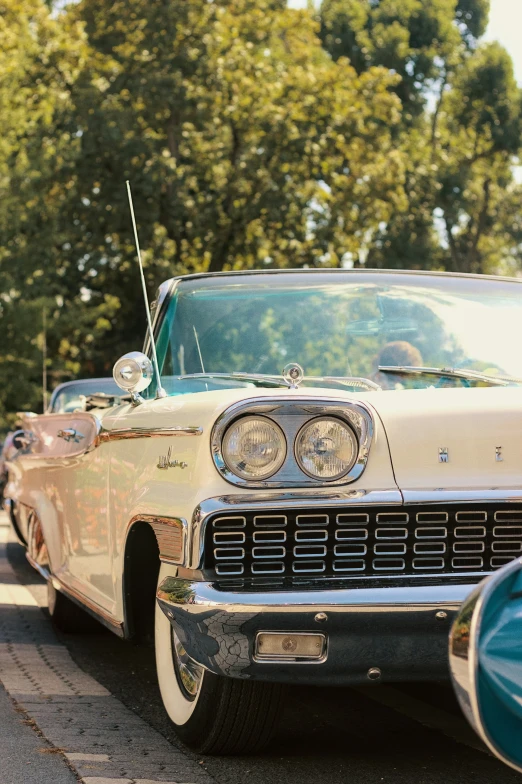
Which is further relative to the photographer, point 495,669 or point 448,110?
point 448,110

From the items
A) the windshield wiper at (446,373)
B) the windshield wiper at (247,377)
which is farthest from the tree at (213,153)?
the windshield wiper at (446,373)

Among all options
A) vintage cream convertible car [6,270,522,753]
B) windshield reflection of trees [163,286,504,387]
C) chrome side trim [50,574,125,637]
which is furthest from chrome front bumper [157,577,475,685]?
windshield reflection of trees [163,286,504,387]

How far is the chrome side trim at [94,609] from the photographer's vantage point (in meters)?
5.15

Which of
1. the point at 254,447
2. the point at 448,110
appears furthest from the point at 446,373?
the point at 448,110

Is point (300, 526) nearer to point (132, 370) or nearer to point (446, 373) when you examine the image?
point (132, 370)

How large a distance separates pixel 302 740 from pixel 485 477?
1320mm

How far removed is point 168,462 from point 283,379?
77 cm

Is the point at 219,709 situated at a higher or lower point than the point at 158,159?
lower

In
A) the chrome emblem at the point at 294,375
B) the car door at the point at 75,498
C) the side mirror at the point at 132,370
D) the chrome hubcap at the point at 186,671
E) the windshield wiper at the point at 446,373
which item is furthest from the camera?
the car door at the point at 75,498

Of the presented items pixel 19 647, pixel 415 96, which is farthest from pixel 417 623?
pixel 415 96

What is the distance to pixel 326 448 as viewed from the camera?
413cm

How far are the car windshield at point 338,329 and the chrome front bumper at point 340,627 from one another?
1.31 metres

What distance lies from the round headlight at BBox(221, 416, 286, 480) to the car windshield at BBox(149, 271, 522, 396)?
0.96 m

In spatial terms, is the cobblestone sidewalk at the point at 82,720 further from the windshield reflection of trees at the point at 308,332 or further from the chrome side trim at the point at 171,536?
the windshield reflection of trees at the point at 308,332
